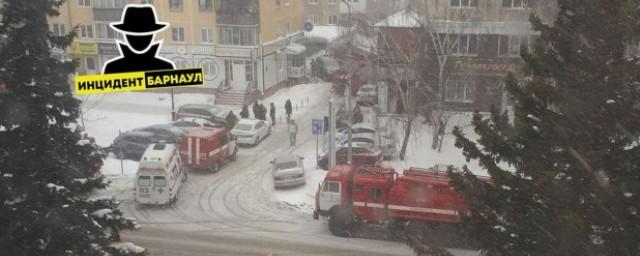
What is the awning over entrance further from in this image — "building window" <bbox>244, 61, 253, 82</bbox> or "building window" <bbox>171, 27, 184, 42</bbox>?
"building window" <bbox>171, 27, 184, 42</bbox>

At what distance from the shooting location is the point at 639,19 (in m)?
8.12

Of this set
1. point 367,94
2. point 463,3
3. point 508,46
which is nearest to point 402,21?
point 463,3

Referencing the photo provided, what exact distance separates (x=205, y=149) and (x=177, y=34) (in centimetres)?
1677

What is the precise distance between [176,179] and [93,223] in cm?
1324

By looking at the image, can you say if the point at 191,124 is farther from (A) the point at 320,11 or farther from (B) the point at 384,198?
(A) the point at 320,11

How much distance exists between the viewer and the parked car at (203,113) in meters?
33.2

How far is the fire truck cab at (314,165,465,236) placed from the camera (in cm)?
1962

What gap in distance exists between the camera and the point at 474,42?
31578 mm

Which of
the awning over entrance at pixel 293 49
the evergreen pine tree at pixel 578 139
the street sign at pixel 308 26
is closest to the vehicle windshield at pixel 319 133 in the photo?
the evergreen pine tree at pixel 578 139

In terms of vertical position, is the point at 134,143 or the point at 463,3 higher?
the point at 463,3

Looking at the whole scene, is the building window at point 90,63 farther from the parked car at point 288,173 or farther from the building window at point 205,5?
the parked car at point 288,173

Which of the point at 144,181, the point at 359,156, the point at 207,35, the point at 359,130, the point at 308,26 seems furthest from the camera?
the point at 308,26

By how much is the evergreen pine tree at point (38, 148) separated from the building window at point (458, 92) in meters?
24.2

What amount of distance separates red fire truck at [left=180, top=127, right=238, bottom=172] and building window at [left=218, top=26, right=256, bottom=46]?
1375 cm
